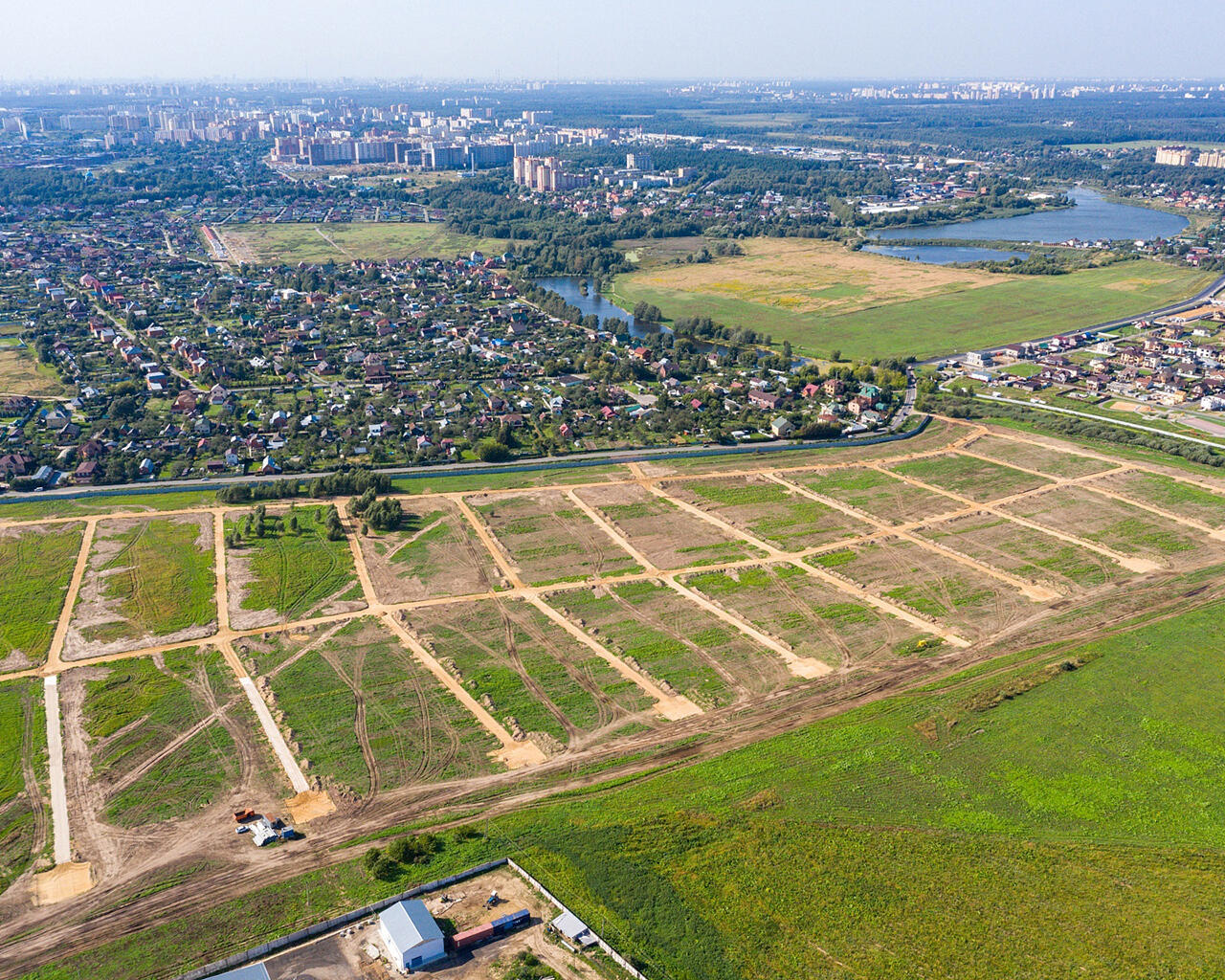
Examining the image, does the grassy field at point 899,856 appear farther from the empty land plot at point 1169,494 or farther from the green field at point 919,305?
the green field at point 919,305

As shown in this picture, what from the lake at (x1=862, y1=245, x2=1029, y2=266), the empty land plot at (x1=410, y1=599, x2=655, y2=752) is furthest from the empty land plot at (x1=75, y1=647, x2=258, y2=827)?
the lake at (x1=862, y1=245, x2=1029, y2=266)

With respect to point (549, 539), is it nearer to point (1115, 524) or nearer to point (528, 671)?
point (528, 671)

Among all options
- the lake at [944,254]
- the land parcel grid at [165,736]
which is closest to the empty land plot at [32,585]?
the land parcel grid at [165,736]

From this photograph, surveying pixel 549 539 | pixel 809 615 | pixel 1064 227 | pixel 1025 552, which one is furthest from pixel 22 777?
pixel 1064 227

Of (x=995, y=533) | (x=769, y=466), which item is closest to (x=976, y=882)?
(x=995, y=533)

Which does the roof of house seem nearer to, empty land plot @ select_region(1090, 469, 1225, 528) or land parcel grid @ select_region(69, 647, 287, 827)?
land parcel grid @ select_region(69, 647, 287, 827)

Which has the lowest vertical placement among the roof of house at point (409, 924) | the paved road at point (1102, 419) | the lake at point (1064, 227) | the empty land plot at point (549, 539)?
the roof of house at point (409, 924)
